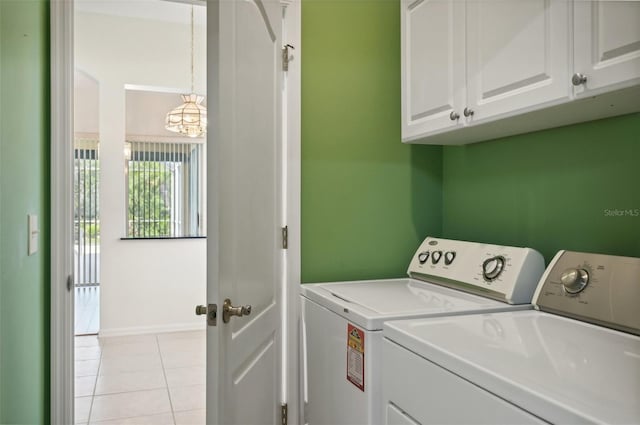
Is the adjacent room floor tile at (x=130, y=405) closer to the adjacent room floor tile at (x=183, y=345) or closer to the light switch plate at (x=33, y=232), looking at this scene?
the adjacent room floor tile at (x=183, y=345)

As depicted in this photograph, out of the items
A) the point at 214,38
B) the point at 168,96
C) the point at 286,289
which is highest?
the point at 168,96

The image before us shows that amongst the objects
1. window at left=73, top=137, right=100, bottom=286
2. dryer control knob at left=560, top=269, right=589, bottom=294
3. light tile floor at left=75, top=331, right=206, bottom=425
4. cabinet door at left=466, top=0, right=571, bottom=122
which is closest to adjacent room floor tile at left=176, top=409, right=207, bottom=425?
light tile floor at left=75, top=331, right=206, bottom=425

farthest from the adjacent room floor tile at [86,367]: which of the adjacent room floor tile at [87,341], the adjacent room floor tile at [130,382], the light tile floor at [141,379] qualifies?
the adjacent room floor tile at [87,341]

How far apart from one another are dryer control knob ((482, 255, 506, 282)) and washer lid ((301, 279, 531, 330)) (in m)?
0.09

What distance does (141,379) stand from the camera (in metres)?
3.25

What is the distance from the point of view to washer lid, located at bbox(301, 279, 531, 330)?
148 cm

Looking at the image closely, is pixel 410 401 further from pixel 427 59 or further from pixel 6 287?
pixel 427 59

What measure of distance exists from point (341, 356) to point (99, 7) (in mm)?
4119

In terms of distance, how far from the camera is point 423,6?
191 cm

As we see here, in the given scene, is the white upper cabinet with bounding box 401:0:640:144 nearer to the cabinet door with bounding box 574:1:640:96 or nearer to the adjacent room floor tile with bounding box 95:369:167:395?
the cabinet door with bounding box 574:1:640:96

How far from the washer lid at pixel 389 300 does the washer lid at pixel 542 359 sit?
8 centimetres

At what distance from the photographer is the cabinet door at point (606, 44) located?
3.66 feet

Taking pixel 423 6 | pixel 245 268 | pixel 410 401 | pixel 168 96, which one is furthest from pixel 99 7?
pixel 410 401

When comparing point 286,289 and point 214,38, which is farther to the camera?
point 286,289
